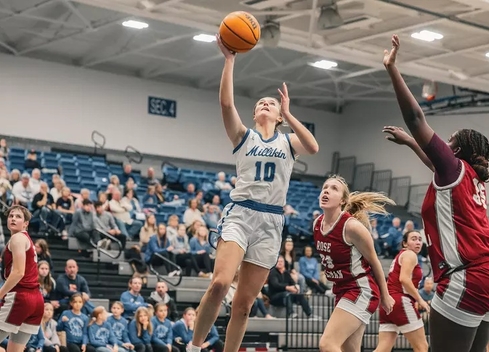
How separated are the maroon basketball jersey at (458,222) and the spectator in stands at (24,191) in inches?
535

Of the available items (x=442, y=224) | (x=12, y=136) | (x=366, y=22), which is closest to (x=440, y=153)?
(x=442, y=224)

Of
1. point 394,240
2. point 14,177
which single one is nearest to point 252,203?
point 14,177

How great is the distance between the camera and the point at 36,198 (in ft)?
56.1

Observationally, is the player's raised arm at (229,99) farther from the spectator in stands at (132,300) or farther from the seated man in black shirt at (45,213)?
the seated man in black shirt at (45,213)

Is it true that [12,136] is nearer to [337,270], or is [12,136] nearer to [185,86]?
[185,86]

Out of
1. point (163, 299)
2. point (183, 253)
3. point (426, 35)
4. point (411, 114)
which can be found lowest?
point (163, 299)

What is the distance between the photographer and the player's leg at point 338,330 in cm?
736

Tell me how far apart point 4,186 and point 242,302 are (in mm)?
11651

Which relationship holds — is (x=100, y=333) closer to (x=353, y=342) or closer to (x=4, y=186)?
(x=4, y=186)

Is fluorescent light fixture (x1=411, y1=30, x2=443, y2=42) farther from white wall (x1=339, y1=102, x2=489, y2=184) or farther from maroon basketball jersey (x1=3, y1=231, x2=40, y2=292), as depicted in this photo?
maroon basketball jersey (x1=3, y1=231, x2=40, y2=292)

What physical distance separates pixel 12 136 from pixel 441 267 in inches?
822

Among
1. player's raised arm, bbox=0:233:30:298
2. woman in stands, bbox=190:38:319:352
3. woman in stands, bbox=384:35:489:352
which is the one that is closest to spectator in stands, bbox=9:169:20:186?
player's raised arm, bbox=0:233:30:298

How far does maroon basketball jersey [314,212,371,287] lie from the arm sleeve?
2.71m

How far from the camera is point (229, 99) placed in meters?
6.75
